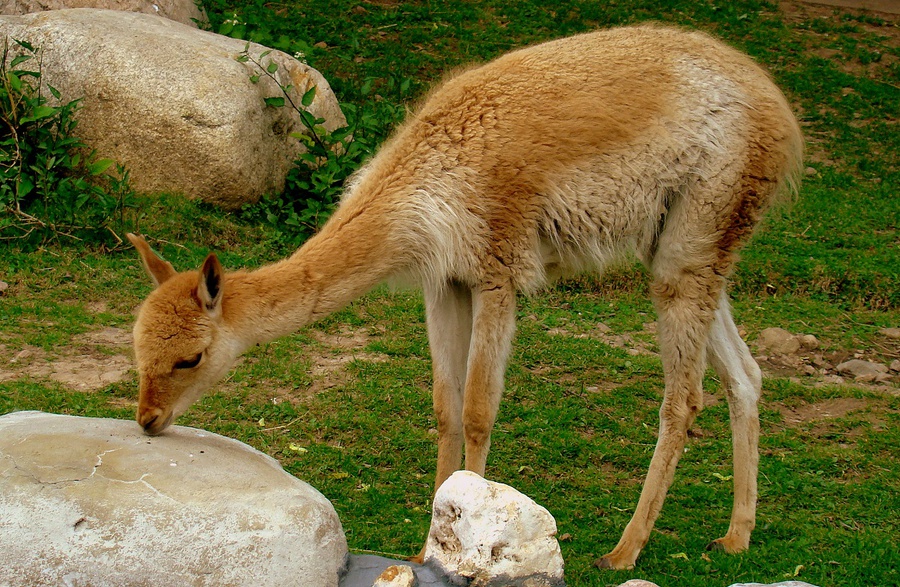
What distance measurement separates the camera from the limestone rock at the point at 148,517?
3691mm

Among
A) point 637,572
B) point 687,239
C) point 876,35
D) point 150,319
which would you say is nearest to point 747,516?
point 637,572

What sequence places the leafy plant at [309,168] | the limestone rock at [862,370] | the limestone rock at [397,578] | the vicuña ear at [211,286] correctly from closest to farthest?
the limestone rock at [397,578], the vicuña ear at [211,286], the limestone rock at [862,370], the leafy plant at [309,168]

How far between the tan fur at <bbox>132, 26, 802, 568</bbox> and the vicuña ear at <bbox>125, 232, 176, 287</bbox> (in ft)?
0.03

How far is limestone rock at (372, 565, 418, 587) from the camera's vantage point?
384 centimetres

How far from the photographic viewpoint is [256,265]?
8039 millimetres

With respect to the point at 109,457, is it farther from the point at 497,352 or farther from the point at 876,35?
the point at 876,35

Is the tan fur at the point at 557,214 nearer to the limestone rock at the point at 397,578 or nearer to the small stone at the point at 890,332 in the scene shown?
the limestone rock at the point at 397,578

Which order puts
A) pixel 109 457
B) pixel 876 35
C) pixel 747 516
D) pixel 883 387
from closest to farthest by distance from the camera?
pixel 109 457 < pixel 747 516 < pixel 883 387 < pixel 876 35

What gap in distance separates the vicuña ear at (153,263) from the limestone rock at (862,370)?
516 cm

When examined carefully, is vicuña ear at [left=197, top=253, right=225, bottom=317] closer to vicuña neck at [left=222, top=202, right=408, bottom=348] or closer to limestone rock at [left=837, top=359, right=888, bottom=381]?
vicuña neck at [left=222, top=202, right=408, bottom=348]

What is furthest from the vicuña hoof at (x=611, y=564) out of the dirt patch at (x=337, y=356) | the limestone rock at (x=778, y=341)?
the limestone rock at (x=778, y=341)

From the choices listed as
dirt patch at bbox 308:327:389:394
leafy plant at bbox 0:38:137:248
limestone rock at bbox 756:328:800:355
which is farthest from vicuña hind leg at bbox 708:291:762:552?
leafy plant at bbox 0:38:137:248

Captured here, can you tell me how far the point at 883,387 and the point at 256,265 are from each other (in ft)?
15.8

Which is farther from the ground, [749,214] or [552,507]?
[749,214]
